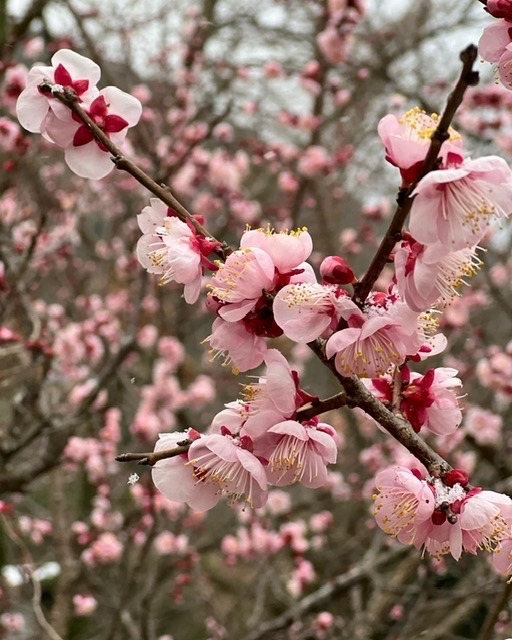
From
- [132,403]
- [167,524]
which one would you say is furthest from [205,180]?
[167,524]

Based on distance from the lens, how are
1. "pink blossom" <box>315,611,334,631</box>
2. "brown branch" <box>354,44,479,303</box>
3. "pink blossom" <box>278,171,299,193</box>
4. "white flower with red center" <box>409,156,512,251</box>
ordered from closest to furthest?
1. "brown branch" <box>354,44,479,303</box>
2. "white flower with red center" <box>409,156,512,251</box>
3. "pink blossom" <box>315,611,334,631</box>
4. "pink blossom" <box>278,171,299,193</box>

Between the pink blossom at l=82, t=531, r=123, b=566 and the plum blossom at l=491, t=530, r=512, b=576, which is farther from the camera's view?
the pink blossom at l=82, t=531, r=123, b=566

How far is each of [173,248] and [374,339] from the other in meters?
0.29

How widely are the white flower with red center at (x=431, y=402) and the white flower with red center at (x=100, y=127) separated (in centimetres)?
55

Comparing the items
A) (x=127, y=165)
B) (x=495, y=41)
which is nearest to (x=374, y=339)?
(x=127, y=165)

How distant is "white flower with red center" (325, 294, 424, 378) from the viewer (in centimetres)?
84

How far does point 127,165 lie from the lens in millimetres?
945

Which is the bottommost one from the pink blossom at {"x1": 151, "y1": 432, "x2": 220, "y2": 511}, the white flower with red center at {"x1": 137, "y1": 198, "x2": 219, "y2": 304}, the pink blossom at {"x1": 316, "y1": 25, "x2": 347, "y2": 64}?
the pink blossom at {"x1": 316, "y1": 25, "x2": 347, "y2": 64}

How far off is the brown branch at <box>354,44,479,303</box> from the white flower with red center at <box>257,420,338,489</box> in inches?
7.6

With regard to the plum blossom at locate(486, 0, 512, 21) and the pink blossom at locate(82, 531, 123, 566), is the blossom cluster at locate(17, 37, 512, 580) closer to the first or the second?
the plum blossom at locate(486, 0, 512, 21)

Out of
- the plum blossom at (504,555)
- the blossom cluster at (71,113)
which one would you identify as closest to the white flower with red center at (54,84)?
the blossom cluster at (71,113)

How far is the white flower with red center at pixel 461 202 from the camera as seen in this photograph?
76 cm

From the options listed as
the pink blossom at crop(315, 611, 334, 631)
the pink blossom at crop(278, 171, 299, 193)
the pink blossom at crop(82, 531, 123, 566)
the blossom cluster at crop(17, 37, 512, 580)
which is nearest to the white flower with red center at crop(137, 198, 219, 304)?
the blossom cluster at crop(17, 37, 512, 580)

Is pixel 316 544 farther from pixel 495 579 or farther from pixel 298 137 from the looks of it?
pixel 298 137
